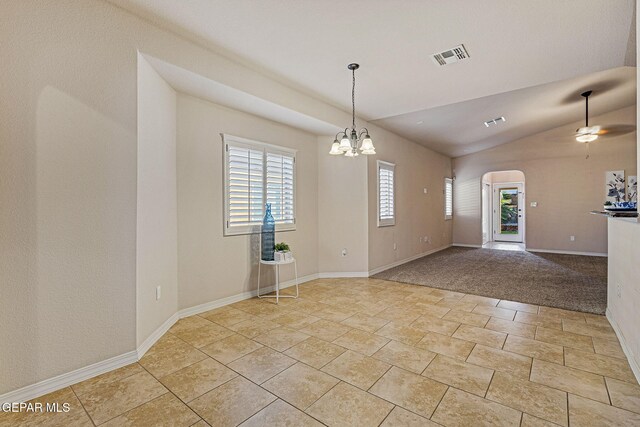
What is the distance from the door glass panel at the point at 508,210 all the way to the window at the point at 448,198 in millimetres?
2953

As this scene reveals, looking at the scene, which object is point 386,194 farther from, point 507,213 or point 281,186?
point 507,213

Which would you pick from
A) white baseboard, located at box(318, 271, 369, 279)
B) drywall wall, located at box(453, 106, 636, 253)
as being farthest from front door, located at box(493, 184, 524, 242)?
white baseboard, located at box(318, 271, 369, 279)

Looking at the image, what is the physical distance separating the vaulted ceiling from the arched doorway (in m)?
7.89

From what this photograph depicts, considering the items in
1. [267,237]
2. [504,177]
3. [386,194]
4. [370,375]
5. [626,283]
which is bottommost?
[370,375]

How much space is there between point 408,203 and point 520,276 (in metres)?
2.54

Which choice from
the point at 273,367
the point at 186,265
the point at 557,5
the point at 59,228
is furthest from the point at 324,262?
the point at 557,5

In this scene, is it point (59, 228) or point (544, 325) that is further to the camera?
point (544, 325)

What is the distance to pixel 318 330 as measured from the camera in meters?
3.00

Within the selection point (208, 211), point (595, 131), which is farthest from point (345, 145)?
point (595, 131)

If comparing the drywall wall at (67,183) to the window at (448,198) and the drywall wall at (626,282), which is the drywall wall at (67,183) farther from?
the window at (448,198)

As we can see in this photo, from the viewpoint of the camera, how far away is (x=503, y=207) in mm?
10922

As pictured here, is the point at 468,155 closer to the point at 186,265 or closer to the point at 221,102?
the point at 221,102

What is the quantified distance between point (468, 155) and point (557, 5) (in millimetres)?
7422

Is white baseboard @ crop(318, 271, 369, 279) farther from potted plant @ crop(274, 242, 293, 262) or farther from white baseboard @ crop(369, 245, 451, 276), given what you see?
potted plant @ crop(274, 242, 293, 262)
